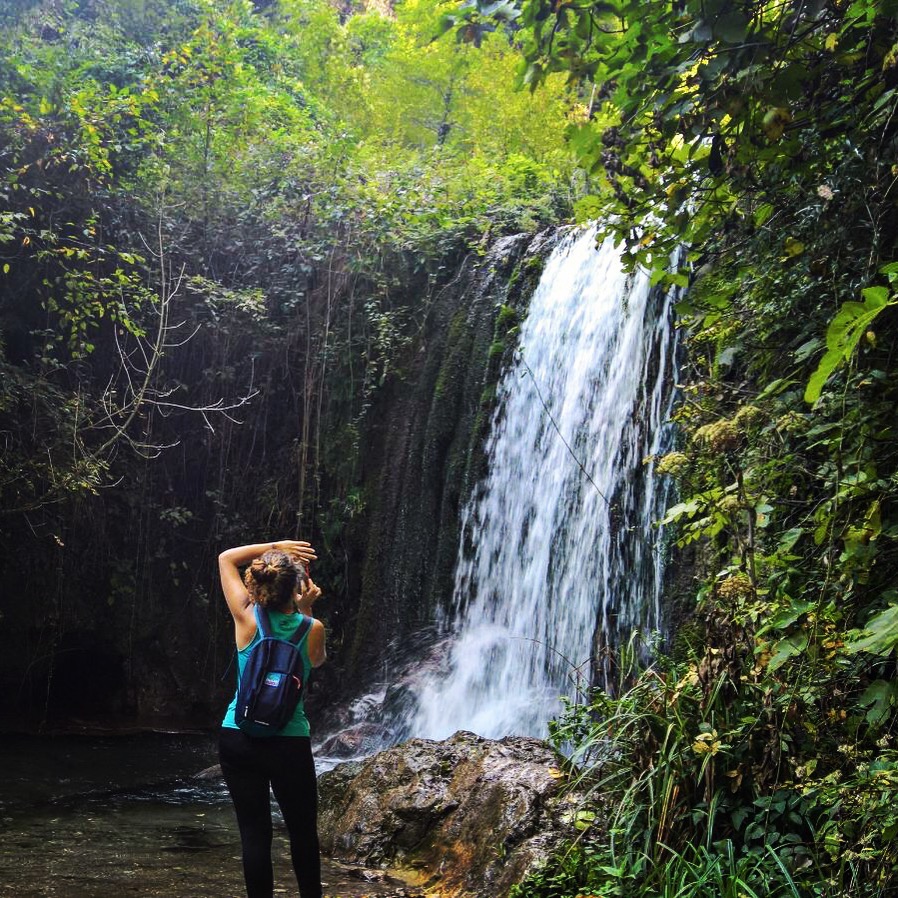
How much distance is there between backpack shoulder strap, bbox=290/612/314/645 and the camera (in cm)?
353

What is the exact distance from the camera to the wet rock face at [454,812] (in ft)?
14.3

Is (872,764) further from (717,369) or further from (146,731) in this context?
(146,731)

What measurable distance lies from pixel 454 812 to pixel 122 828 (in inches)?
95.3

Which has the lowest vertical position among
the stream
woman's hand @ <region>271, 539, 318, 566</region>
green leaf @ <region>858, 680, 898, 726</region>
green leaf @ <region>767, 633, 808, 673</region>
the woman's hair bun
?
the stream

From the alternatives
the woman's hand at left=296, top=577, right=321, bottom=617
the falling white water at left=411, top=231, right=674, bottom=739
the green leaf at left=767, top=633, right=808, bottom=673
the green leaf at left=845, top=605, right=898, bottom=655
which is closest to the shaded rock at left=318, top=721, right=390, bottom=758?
the falling white water at left=411, top=231, right=674, bottom=739

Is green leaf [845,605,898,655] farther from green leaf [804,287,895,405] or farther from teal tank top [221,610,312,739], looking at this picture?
teal tank top [221,610,312,739]

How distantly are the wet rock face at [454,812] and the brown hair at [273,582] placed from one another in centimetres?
166

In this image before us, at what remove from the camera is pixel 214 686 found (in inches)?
442

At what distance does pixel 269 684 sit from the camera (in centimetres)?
338

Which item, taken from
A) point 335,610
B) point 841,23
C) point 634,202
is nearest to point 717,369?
point 634,202

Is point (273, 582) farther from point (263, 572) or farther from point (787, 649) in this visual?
point (787, 649)

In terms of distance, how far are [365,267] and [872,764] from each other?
9.32 meters

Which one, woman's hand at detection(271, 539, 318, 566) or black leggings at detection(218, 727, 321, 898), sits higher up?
woman's hand at detection(271, 539, 318, 566)

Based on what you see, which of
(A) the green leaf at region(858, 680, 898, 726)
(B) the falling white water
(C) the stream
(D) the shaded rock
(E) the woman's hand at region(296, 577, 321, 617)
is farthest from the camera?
(D) the shaded rock
